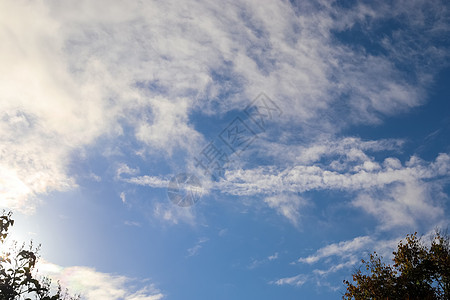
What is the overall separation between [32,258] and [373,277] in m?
33.4

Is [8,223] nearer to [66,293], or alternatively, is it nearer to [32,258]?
[32,258]

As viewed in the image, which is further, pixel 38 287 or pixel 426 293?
pixel 426 293

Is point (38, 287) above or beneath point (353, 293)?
beneath

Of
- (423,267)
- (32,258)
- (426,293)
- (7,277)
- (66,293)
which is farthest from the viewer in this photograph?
(66,293)

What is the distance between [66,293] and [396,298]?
35.1 m

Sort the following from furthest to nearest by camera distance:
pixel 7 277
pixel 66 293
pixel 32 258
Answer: pixel 66 293 < pixel 7 277 < pixel 32 258

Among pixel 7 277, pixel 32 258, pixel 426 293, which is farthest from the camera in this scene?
pixel 426 293

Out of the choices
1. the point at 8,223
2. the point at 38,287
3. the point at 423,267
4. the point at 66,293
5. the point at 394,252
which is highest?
the point at 66,293

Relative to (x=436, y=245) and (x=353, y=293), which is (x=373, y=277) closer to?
(x=353, y=293)

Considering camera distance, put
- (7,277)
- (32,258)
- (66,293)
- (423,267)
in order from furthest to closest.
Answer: (66,293)
(423,267)
(7,277)
(32,258)

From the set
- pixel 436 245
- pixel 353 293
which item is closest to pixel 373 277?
pixel 353 293

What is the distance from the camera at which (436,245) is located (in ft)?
107

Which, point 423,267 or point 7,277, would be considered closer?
point 7,277

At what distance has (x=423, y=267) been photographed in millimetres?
31297
